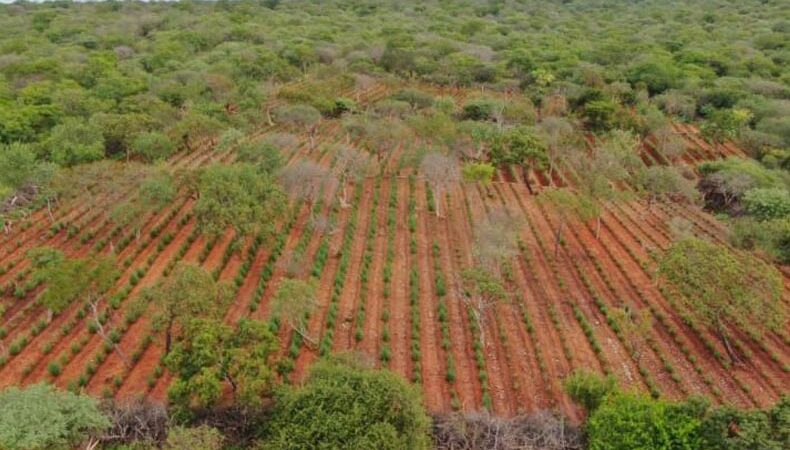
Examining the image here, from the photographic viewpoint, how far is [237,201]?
111ft

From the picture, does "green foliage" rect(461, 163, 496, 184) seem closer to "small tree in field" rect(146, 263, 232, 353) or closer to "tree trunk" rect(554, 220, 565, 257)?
"tree trunk" rect(554, 220, 565, 257)

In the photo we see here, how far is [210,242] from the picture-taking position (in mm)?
38406

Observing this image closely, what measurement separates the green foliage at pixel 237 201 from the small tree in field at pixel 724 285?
22.0 meters

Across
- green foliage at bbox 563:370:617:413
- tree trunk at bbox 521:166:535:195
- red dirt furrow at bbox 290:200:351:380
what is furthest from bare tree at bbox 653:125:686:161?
green foliage at bbox 563:370:617:413

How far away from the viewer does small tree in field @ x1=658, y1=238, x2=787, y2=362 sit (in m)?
27.1

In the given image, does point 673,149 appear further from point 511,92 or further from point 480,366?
point 480,366

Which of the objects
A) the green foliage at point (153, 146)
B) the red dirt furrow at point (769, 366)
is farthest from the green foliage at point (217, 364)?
the green foliage at point (153, 146)

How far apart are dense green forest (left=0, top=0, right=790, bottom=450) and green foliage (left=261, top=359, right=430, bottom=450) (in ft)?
0.26

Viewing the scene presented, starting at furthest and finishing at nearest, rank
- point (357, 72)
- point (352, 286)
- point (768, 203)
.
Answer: point (357, 72) < point (768, 203) < point (352, 286)

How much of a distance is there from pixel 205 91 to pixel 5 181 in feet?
92.4

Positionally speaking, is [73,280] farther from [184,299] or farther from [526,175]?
[526,175]

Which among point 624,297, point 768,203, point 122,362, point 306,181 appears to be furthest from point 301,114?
point 768,203

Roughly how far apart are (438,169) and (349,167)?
27.3 feet

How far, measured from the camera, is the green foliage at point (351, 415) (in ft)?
61.7
